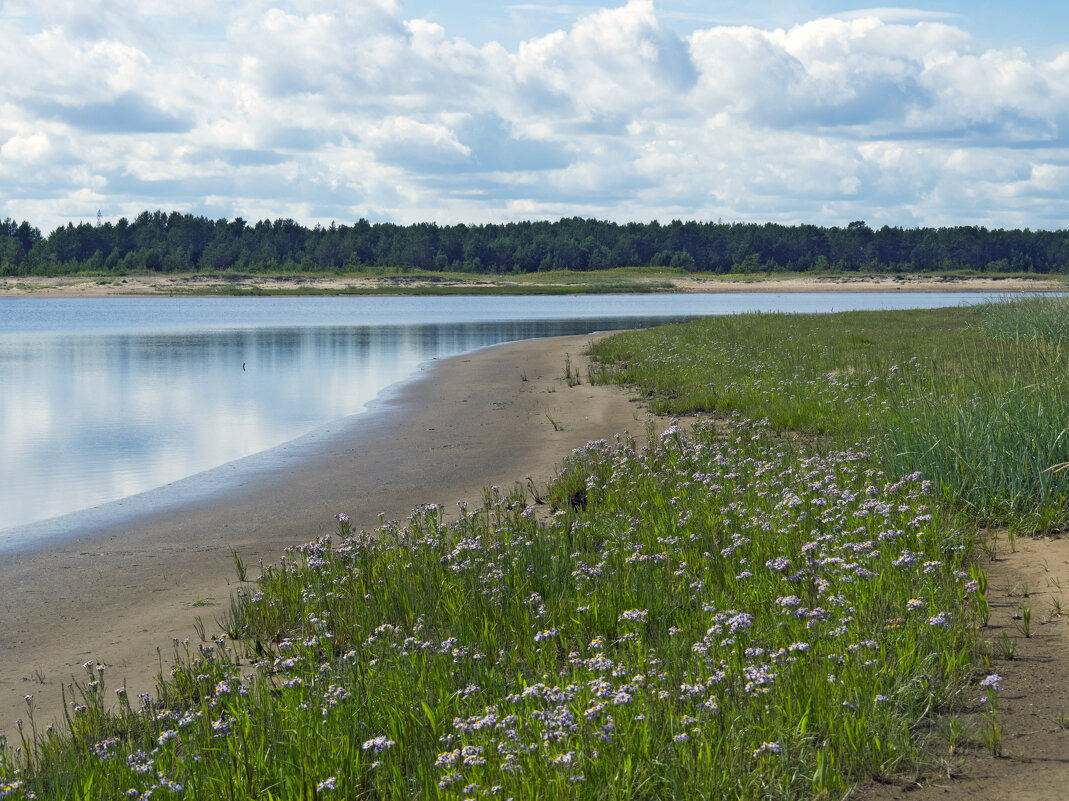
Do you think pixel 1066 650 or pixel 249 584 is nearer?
A: pixel 1066 650

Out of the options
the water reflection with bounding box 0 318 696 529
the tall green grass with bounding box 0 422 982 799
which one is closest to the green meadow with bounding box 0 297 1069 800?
the tall green grass with bounding box 0 422 982 799

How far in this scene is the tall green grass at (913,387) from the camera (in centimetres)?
870

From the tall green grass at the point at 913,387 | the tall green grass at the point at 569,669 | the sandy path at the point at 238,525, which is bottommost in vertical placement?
the sandy path at the point at 238,525

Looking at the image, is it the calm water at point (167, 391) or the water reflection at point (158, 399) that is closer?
the water reflection at point (158, 399)

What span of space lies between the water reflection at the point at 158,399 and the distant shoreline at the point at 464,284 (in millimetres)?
85816

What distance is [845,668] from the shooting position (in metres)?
5.23

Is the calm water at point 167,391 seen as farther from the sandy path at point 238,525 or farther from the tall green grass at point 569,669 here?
the tall green grass at point 569,669

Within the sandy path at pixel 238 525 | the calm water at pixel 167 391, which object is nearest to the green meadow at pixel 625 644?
the sandy path at pixel 238 525

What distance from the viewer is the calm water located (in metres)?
14.9

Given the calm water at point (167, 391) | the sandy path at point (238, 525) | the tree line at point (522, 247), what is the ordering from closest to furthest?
the sandy path at point (238, 525)
the calm water at point (167, 391)
the tree line at point (522, 247)

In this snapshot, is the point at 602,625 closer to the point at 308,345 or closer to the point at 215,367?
the point at 215,367

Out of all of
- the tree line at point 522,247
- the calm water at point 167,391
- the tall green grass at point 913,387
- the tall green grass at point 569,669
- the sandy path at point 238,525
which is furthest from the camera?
the tree line at point 522,247

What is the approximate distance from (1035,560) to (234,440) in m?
14.6

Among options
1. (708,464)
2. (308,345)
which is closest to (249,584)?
(708,464)
